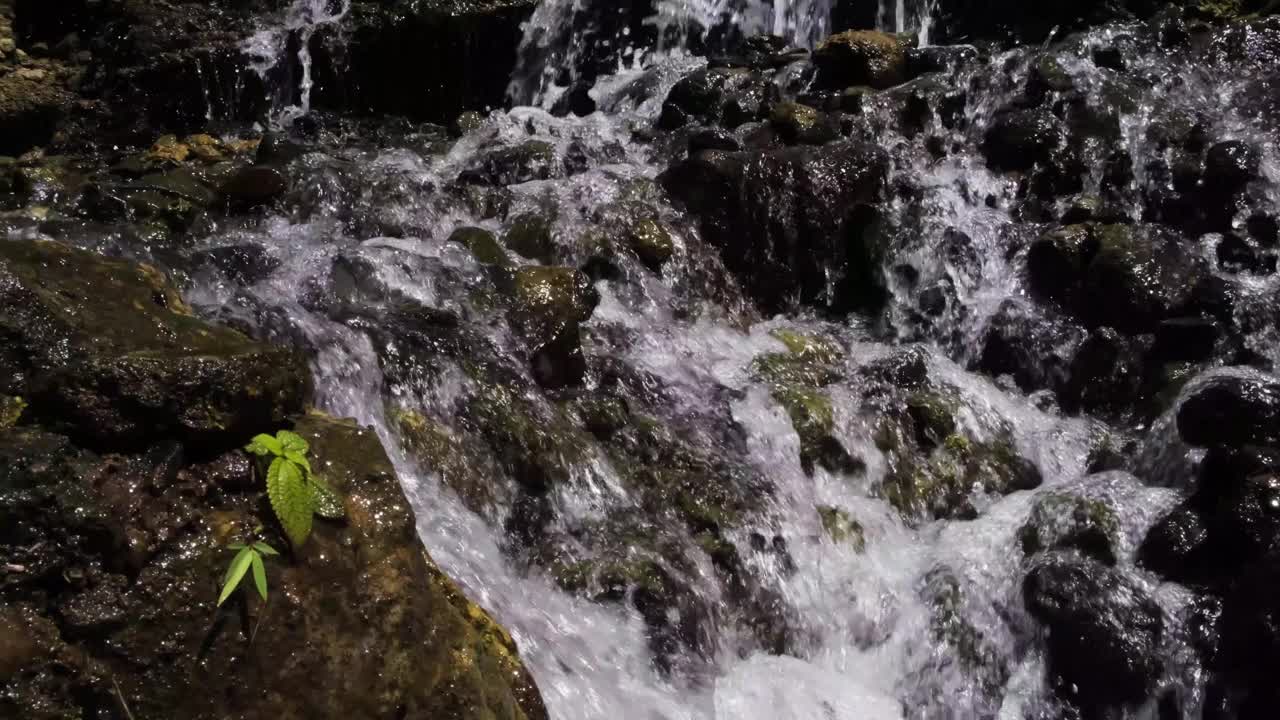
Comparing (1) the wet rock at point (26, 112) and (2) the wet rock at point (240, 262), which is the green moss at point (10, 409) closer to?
(2) the wet rock at point (240, 262)

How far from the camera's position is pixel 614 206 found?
873cm

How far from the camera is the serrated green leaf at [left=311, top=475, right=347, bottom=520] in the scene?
3041 millimetres

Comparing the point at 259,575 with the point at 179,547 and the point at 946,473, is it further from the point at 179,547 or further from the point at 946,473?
the point at 946,473

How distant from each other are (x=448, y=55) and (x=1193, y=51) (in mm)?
8628

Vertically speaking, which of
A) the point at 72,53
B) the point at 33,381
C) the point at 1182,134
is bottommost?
the point at 72,53

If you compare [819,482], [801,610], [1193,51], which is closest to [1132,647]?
[801,610]

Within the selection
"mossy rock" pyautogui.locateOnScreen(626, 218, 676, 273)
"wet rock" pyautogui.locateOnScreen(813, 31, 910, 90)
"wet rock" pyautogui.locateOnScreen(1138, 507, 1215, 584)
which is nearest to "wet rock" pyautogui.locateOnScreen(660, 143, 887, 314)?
"mossy rock" pyautogui.locateOnScreen(626, 218, 676, 273)

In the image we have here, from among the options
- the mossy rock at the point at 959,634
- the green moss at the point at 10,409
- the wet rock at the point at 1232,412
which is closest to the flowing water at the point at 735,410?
the mossy rock at the point at 959,634

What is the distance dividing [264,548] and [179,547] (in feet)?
0.77

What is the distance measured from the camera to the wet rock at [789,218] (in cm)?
883

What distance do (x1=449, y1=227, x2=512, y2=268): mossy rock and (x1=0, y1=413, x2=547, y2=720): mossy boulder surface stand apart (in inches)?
184

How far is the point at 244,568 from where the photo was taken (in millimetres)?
2807

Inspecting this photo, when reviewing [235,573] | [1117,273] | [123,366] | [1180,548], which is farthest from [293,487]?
[1117,273]

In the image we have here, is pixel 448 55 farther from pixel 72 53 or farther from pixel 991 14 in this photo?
pixel 991 14
